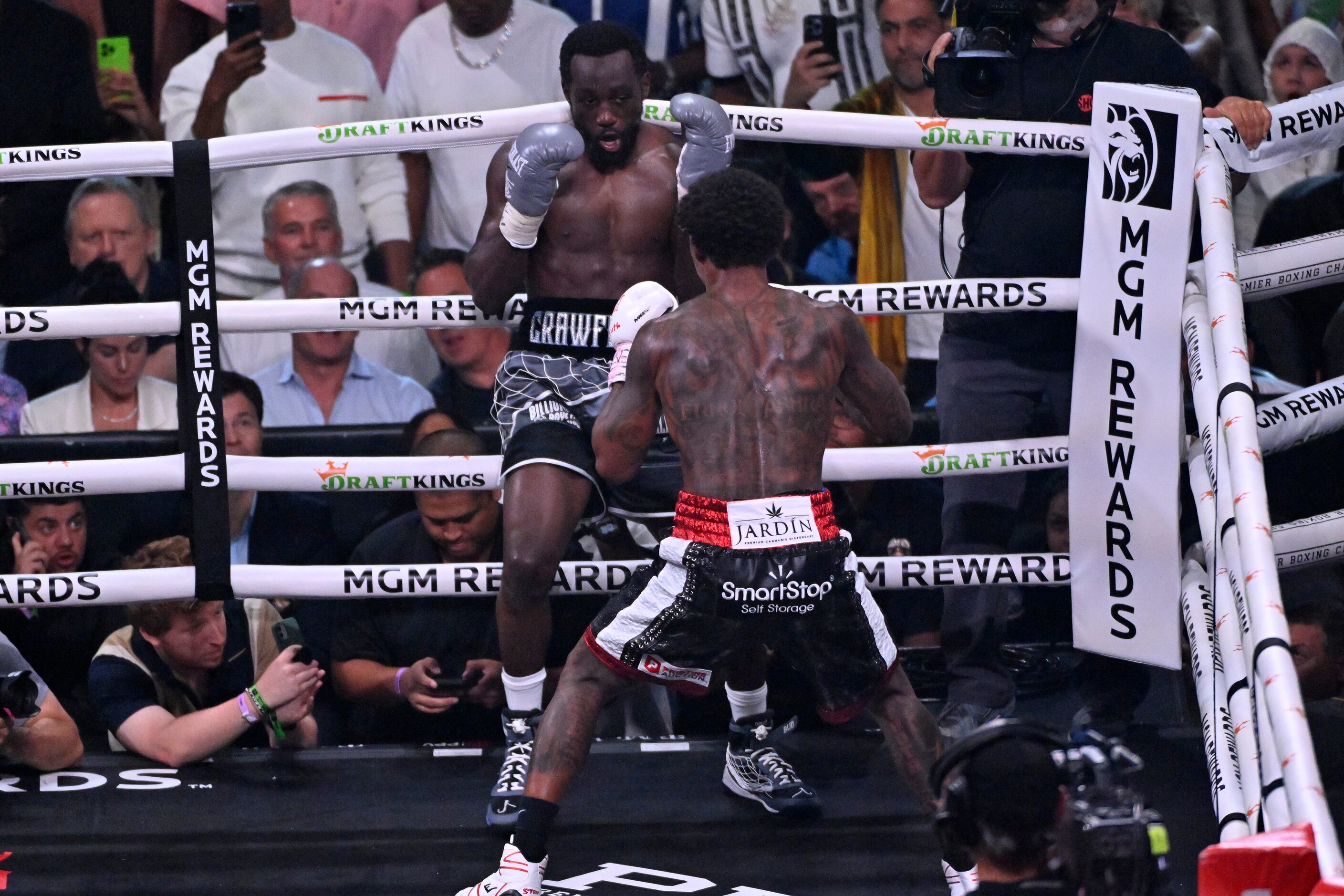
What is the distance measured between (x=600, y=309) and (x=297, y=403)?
1.76 m

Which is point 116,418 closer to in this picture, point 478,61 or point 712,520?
point 478,61

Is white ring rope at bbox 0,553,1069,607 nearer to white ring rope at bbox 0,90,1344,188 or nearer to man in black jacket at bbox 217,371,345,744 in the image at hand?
man in black jacket at bbox 217,371,345,744

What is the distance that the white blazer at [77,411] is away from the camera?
4.61m

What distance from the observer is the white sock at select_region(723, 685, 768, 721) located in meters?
3.51

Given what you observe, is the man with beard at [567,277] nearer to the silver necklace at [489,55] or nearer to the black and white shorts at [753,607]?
the black and white shorts at [753,607]

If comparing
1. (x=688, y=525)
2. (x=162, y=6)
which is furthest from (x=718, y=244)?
(x=162, y=6)

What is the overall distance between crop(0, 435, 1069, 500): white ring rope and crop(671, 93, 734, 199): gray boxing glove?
0.73m

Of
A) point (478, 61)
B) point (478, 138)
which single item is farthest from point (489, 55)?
point (478, 138)

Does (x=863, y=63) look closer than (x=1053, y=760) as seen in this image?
No

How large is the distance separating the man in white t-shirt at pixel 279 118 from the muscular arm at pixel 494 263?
1666 mm

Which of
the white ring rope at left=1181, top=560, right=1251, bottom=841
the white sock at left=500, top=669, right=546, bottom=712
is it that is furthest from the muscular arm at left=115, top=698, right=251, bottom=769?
the white ring rope at left=1181, top=560, right=1251, bottom=841

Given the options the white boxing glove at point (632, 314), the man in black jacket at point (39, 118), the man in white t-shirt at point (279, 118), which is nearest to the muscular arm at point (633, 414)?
the white boxing glove at point (632, 314)

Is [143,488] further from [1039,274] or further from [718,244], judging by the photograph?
[1039,274]

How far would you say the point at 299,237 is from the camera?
4961mm
